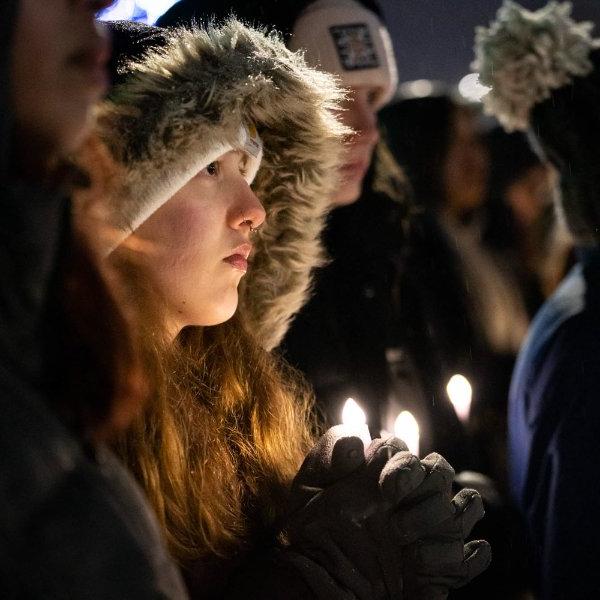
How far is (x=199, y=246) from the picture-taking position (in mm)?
1711

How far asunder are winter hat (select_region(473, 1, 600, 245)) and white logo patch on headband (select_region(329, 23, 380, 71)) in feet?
1.40

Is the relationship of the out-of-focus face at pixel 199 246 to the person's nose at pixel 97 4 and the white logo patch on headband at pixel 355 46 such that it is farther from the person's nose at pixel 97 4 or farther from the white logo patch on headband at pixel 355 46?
the white logo patch on headband at pixel 355 46

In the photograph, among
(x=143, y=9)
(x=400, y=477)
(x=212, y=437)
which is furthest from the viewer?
(x=143, y=9)

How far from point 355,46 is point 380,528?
213 cm

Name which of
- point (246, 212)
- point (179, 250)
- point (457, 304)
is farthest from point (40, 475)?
point (457, 304)

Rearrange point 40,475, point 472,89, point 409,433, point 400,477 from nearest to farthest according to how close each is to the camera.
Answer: point 40,475 < point 400,477 < point 409,433 < point 472,89

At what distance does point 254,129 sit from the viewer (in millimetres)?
1950

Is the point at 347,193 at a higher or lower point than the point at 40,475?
lower

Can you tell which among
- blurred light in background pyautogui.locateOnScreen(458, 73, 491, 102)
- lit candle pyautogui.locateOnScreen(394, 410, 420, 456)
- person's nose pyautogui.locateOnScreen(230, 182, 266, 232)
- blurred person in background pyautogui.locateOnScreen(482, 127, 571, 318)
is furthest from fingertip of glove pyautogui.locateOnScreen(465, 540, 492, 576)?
blurred person in background pyautogui.locateOnScreen(482, 127, 571, 318)

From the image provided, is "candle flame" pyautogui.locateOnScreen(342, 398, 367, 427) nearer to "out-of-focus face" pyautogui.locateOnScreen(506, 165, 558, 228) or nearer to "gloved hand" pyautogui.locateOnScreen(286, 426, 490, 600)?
"gloved hand" pyautogui.locateOnScreen(286, 426, 490, 600)

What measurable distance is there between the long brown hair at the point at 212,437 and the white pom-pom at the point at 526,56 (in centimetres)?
140

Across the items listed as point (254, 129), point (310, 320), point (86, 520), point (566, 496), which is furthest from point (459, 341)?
point (86, 520)

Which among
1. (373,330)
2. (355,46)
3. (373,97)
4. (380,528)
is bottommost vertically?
(373,330)

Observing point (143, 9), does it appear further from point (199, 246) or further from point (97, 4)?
point (97, 4)
